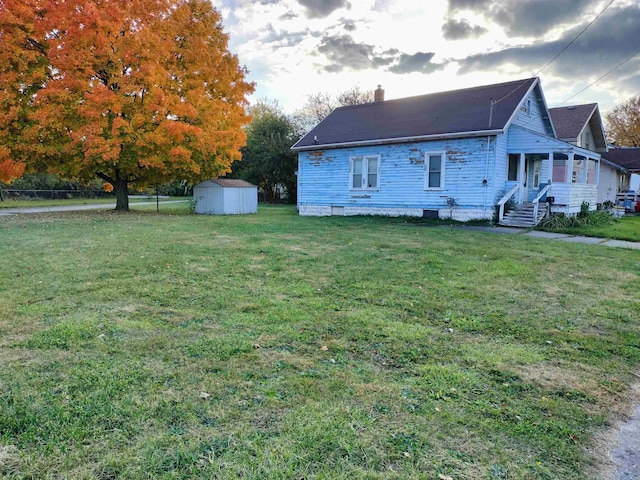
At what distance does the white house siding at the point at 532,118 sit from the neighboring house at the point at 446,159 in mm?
42

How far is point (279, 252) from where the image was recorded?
26.7ft

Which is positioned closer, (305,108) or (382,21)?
(382,21)

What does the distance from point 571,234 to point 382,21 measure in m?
10.1

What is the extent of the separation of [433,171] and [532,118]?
212 inches

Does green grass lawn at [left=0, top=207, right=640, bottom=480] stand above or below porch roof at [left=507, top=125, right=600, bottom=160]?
below

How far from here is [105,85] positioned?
1616 centimetres

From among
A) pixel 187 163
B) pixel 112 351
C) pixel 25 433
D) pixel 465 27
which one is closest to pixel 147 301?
pixel 112 351

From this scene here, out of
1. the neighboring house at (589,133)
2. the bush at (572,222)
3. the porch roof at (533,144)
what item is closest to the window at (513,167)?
the porch roof at (533,144)

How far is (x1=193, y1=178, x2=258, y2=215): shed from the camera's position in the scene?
1959cm

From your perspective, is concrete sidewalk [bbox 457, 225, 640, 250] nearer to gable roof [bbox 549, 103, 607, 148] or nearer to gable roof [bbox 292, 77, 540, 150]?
gable roof [bbox 292, 77, 540, 150]

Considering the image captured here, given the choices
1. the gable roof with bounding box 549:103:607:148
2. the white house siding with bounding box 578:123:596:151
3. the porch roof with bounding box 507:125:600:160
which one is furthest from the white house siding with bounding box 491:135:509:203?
the white house siding with bounding box 578:123:596:151

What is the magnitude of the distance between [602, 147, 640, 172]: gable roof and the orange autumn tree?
28310mm

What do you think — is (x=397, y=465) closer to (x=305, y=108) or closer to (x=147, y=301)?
(x=147, y=301)

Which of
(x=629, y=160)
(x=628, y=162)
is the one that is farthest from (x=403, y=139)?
(x=629, y=160)
